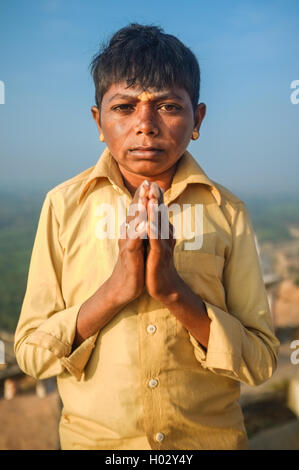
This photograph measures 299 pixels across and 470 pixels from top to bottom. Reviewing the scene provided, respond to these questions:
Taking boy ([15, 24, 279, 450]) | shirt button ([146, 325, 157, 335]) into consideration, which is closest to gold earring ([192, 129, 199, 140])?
boy ([15, 24, 279, 450])

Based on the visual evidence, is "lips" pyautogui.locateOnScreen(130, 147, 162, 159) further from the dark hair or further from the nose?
the dark hair

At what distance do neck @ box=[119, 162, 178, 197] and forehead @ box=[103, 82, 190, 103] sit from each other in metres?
0.30

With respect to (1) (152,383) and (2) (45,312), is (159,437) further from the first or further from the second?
(2) (45,312)

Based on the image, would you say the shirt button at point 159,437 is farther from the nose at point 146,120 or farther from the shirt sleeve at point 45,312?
the nose at point 146,120

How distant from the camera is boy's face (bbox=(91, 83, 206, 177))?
163 cm

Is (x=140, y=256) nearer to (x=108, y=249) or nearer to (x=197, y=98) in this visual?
(x=108, y=249)

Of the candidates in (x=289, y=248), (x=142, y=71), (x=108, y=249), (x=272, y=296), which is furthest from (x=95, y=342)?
(x=289, y=248)

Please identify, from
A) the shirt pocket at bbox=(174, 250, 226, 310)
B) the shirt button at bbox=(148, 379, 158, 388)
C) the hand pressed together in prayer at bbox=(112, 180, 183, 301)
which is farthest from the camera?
the shirt pocket at bbox=(174, 250, 226, 310)

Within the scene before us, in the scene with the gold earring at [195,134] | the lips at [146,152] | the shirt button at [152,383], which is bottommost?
the shirt button at [152,383]

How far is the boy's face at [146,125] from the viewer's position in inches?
64.1

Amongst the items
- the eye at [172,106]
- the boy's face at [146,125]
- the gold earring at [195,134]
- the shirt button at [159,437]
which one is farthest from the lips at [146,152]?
the shirt button at [159,437]

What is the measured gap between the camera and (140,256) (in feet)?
4.84

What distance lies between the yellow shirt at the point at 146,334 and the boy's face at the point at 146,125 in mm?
161

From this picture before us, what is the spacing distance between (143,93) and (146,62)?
13cm
